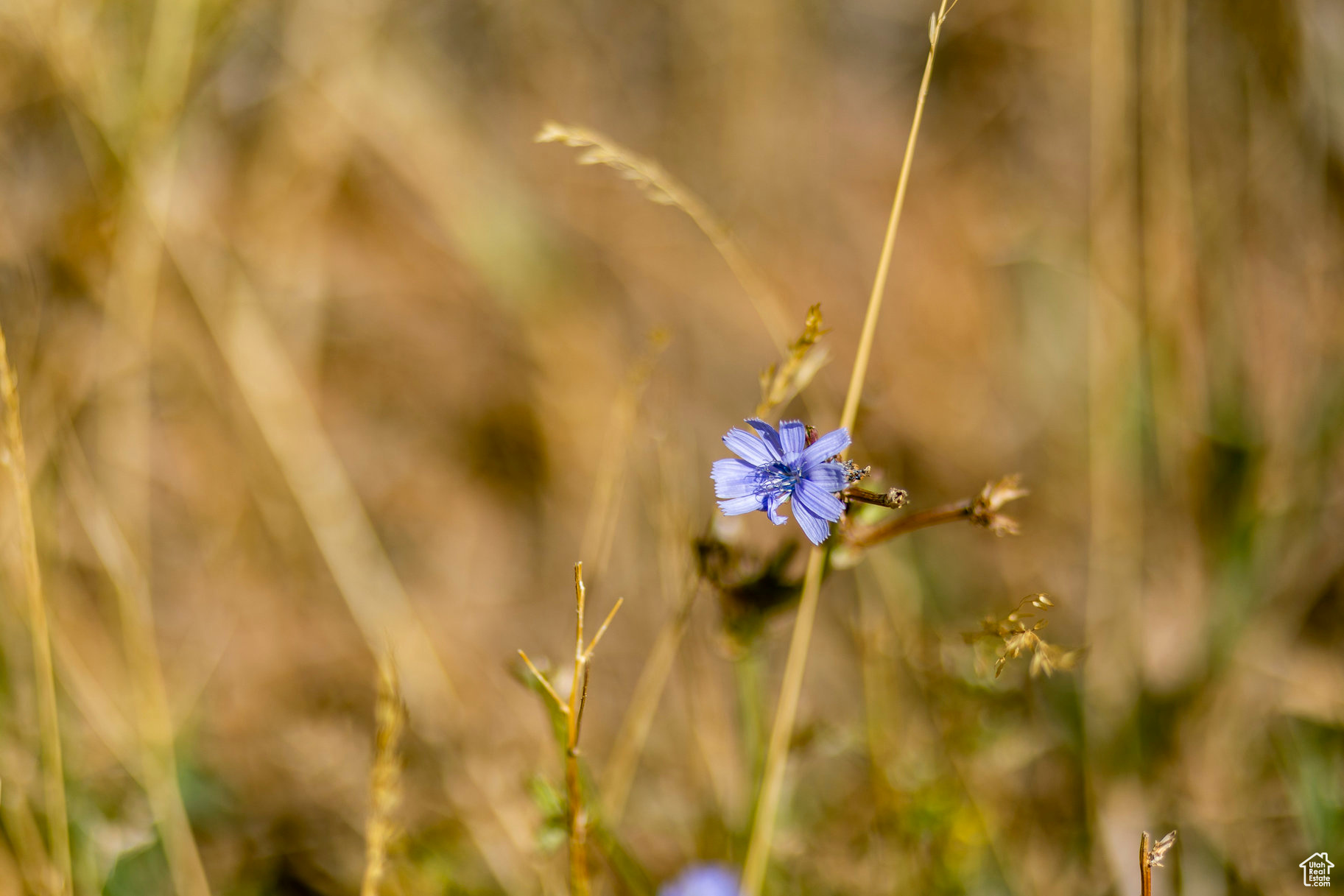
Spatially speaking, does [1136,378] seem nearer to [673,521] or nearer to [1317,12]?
[1317,12]

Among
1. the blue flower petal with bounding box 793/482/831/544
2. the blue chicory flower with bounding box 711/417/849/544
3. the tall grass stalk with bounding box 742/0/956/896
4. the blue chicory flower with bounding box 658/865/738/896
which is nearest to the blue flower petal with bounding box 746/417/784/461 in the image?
the blue chicory flower with bounding box 711/417/849/544

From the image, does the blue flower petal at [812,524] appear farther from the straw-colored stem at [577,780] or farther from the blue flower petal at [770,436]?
the straw-colored stem at [577,780]

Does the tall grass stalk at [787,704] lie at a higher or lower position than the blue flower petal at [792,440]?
lower

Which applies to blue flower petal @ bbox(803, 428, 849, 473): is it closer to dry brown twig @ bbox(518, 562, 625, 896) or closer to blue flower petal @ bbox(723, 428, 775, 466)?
blue flower petal @ bbox(723, 428, 775, 466)

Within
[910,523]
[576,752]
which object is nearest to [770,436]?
[910,523]

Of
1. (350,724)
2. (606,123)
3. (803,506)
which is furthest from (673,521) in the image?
(606,123)

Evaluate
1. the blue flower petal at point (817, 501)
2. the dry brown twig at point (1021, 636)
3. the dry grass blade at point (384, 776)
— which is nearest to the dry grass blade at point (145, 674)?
the dry grass blade at point (384, 776)

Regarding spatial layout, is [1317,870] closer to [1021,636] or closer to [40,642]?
[1021,636]
